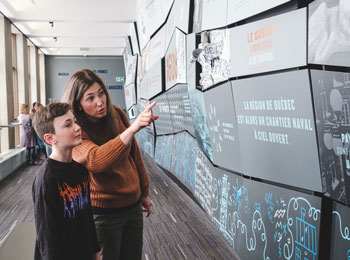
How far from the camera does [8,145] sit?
26.0 ft

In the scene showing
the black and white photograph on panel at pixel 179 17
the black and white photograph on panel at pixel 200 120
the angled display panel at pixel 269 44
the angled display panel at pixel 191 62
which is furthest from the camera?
the black and white photograph on panel at pixel 179 17

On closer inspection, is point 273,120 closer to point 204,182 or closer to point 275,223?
point 275,223

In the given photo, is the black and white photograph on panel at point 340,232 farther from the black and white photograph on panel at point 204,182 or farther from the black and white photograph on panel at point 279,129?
the black and white photograph on panel at point 204,182

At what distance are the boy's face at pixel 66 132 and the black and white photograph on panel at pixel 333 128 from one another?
101 cm

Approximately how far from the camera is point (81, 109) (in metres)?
1.51

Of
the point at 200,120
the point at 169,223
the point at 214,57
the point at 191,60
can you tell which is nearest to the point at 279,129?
the point at 214,57

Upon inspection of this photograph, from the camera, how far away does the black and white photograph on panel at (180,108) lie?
12.3 feet

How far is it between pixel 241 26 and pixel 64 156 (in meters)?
1.34

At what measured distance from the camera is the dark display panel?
1660 mm

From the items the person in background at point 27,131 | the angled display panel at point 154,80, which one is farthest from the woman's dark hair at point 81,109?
the person in background at point 27,131

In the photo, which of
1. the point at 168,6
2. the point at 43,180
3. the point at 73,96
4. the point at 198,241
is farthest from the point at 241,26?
the point at 168,6

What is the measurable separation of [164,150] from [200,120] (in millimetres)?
2388

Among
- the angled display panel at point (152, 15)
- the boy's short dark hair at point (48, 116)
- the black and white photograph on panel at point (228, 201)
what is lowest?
the black and white photograph on panel at point (228, 201)

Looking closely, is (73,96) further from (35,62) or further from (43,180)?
(35,62)
